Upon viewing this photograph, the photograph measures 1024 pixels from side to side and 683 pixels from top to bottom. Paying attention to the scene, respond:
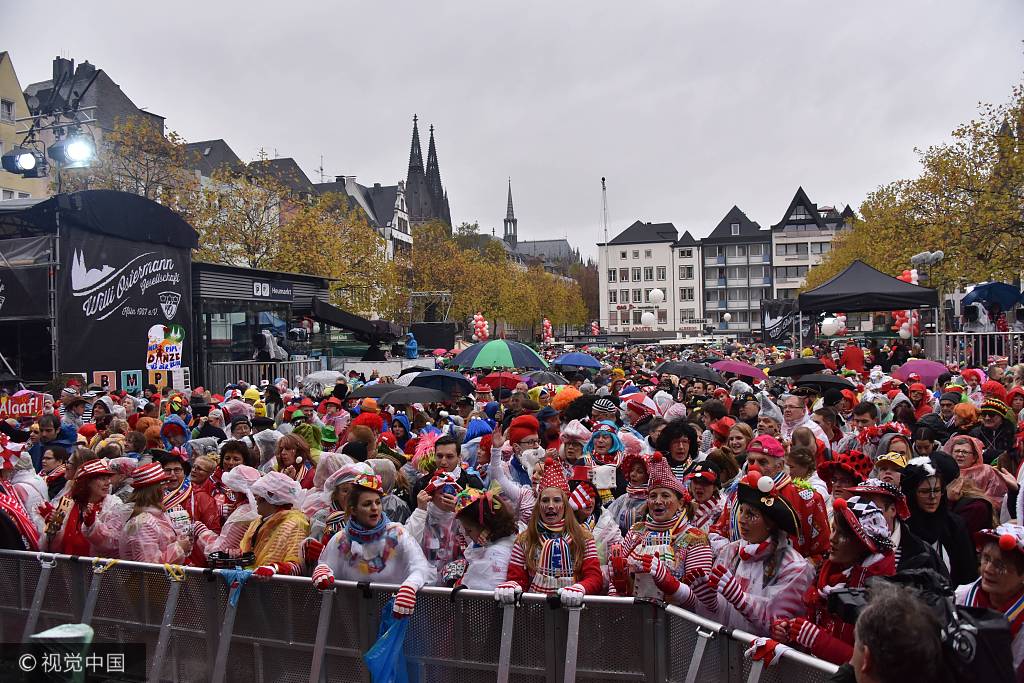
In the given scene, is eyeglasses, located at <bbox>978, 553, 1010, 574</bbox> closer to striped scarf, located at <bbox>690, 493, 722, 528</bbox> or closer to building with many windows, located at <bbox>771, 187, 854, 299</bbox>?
striped scarf, located at <bbox>690, 493, 722, 528</bbox>

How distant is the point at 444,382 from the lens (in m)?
13.7

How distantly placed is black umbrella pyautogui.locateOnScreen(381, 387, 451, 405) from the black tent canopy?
8.02 m

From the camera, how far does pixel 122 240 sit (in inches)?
769

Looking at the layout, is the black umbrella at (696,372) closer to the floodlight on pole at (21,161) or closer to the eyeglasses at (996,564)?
the eyeglasses at (996,564)

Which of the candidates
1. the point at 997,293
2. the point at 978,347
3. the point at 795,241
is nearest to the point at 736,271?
the point at 795,241

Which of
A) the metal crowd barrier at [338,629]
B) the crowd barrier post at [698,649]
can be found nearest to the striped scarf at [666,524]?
the metal crowd barrier at [338,629]

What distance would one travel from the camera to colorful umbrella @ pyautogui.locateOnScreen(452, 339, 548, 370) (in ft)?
43.6

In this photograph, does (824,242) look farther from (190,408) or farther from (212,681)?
(212,681)

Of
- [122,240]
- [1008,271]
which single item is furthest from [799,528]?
[1008,271]

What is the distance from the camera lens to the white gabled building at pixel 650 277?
9675 centimetres

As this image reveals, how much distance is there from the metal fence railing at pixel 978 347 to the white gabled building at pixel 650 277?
75.0m

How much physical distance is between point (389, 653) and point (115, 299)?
57.8ft

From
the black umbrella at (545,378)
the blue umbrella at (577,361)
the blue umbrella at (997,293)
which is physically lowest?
the black umbrella at (545,378)

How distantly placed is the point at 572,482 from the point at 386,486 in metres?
1.34
